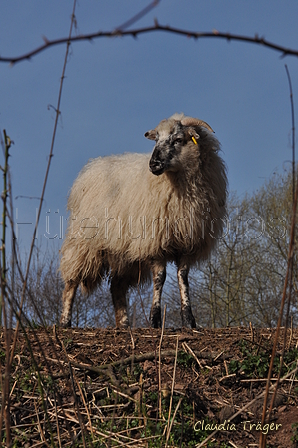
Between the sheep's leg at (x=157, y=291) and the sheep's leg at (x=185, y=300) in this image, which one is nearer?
Answer: the sheep's leg at (x=185, y=300)

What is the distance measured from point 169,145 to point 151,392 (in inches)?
169

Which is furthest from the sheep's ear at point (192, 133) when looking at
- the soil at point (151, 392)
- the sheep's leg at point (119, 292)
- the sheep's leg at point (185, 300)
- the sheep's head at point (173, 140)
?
the soil at point (151, 392)

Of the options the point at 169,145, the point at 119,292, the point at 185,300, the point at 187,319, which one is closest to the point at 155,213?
the point at 169,145

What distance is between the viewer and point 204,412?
156 inches

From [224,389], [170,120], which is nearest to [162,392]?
[224,389]

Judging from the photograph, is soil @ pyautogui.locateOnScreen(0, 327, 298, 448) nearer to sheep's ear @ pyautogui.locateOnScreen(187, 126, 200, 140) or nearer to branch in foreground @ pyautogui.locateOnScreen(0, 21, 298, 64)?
branch in foreground @ pyautogui.locateOnScreen(0, 21, 298, 64)

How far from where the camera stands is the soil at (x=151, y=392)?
361 centimetres

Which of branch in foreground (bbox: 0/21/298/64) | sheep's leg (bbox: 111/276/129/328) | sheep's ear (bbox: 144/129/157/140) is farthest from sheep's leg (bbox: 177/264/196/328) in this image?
branch in foreground (bbox: 0/21/298/64)

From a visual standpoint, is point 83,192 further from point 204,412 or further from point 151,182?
point 204,412

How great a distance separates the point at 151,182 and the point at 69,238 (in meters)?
1.83

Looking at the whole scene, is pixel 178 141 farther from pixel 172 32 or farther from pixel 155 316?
pixel 172 32

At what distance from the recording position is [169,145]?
7516 millimetres

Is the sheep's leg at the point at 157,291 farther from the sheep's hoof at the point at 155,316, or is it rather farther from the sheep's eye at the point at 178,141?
the sheep's eye at the point at 178,141

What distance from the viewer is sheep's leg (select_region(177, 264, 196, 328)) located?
22.7ft
